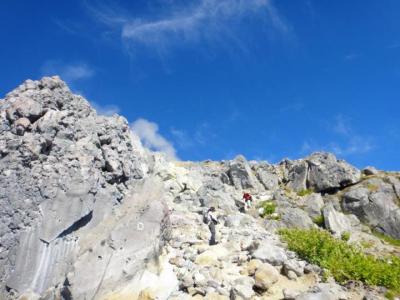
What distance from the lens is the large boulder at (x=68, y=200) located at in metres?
19.5

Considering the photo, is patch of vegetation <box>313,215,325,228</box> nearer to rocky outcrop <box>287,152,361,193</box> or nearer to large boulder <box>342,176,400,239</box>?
large boulder <box>342,176,400,239</box>

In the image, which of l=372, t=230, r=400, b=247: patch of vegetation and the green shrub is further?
l=372, t=230, r=400, b=247: patch of vegetation

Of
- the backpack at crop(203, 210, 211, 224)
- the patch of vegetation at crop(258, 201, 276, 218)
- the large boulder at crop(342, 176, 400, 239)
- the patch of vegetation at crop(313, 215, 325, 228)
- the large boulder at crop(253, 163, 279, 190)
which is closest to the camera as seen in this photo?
the backpack at crop(203, 210, 211, 224)

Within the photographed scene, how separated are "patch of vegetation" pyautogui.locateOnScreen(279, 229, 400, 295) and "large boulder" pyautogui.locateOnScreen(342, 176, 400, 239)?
11505mm

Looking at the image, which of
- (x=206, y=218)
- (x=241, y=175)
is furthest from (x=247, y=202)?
(x=206, y=218)

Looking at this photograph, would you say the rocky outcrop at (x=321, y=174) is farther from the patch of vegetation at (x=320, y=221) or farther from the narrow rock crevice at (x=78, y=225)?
the narrow rock crevice at (x=78, y=225)

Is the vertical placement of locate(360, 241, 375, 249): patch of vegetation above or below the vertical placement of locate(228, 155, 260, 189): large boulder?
below

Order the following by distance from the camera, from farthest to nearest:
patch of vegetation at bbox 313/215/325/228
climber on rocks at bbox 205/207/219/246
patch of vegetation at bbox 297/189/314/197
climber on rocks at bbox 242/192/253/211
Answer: patch of vegetation at bbox 297/189/314/197
climber on rocks at bbox 242/192/253/211
patch of vegetation at bbox 313/215/325/228
climber on rocks at bbox 205/207/219/246

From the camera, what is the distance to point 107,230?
818 inches

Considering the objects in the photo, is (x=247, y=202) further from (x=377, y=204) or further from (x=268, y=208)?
(x=377, y=204)

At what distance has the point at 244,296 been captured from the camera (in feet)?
58.1

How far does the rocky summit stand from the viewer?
18859 millimetres

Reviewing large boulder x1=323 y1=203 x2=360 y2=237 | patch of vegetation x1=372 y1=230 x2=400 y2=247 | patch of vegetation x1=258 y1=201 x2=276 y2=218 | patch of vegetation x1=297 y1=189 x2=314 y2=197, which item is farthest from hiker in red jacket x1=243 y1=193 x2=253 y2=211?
patch of vegetation x1=372 y1=230 x2=400 y2=247

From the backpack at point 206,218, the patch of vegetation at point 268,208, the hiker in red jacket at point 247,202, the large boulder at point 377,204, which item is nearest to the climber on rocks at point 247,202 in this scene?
the hiker in red jacket at point 247,202
